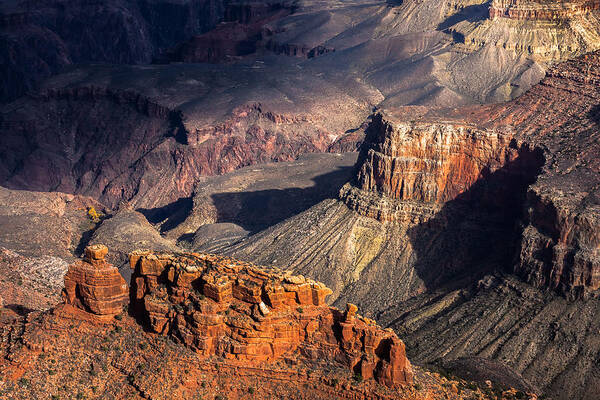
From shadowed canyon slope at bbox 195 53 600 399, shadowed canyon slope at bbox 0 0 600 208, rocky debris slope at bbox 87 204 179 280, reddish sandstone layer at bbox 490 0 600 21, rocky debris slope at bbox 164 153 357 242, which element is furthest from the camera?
reddish sandstone layer at bbox 490 0 600 21

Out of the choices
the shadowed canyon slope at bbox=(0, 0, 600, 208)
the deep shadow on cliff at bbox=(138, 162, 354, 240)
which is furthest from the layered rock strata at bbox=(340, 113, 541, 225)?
the shadowed canyon slope at bbox=(0, 0, 600, 208)

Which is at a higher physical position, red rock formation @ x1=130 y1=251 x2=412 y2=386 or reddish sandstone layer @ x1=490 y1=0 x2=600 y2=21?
red rock formation @ x1=130 y1=251 x2=412 y2=386

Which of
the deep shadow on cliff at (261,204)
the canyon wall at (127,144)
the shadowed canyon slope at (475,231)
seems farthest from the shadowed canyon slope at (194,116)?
the shadowed canyon slope at (475,231)

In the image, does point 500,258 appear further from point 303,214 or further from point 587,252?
point 303,214

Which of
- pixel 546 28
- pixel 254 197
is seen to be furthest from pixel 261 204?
pixel 546 28

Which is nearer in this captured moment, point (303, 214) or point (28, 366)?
point (28, 366)

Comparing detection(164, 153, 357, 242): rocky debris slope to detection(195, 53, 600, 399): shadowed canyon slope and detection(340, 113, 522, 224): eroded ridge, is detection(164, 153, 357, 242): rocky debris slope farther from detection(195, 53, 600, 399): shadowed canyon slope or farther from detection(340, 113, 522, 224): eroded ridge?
detection(340, 113, 522, 224): eroded ridge

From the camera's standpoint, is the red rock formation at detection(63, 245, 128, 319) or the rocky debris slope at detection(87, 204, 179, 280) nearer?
the red rock formation at detection(63, 245, 128, 319)

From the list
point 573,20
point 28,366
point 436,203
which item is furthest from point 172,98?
point 28,366
